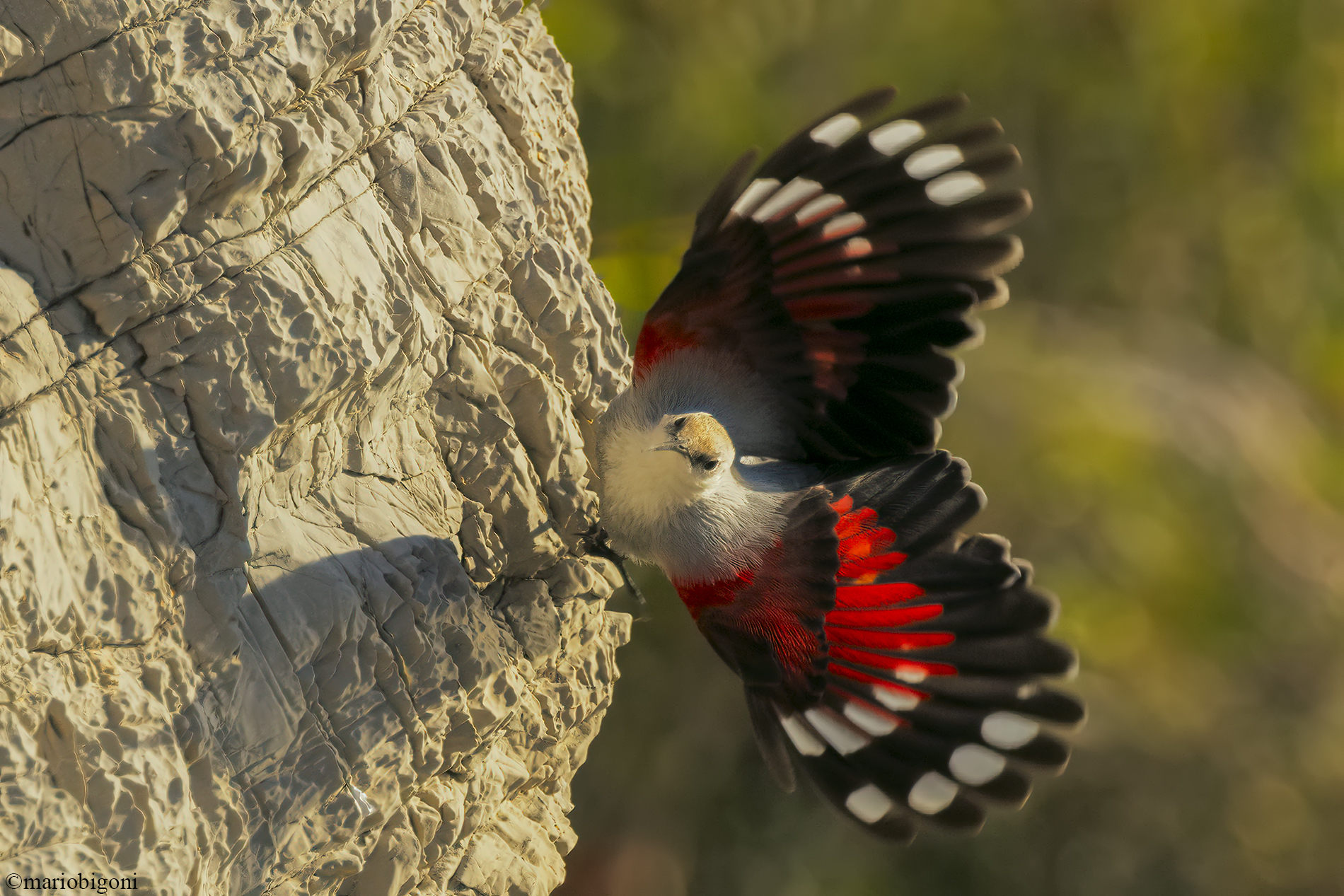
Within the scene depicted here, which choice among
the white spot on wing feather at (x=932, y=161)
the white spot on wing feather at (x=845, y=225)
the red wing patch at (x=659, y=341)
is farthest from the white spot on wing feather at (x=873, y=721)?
the white spot on wing feather at (x=932, y=161)

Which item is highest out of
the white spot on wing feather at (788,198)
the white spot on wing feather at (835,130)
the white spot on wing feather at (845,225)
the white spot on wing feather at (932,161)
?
the white spot on wing feather at (835,130)

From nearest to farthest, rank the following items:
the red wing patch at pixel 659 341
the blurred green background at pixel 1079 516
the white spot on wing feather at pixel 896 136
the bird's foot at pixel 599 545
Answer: the white spot on wing feather at pixel 896 136 → the red wing patch at pixel 659 341 → the bird's foot at pixel 599 545 → the blurred green background at pixel 1079 516

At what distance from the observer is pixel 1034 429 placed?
424cm

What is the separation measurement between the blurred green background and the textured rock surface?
1479 millimetres

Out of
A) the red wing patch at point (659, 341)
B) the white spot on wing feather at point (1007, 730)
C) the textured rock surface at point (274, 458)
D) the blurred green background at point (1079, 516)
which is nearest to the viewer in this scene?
the textured rock surface at point (274, 458)

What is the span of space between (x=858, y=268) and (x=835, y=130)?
30 centimetres

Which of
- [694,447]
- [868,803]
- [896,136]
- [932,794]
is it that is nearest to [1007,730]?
[932,794]

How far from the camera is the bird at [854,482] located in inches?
83.7

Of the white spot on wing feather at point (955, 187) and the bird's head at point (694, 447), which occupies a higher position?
the white spot on wing feather at point (955, 187)

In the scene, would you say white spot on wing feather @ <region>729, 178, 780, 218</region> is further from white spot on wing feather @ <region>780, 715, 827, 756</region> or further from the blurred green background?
the blurred green background

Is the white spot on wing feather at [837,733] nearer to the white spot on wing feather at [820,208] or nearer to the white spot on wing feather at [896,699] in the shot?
the white spot on wing feather at [896,699]

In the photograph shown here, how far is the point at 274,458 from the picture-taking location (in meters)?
1.93

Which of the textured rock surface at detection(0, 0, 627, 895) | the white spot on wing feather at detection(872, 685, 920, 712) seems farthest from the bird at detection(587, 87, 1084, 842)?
the textured rock surface at detection(0, 0, 627, 895)

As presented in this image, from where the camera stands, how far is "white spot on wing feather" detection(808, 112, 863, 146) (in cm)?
223
